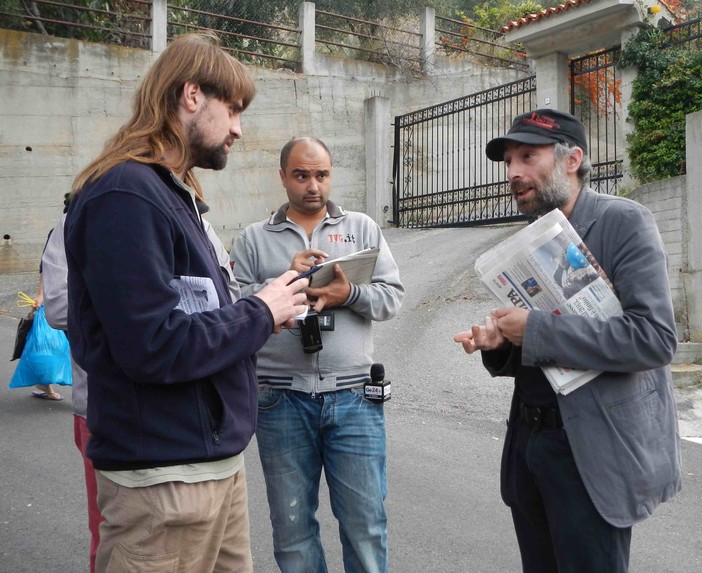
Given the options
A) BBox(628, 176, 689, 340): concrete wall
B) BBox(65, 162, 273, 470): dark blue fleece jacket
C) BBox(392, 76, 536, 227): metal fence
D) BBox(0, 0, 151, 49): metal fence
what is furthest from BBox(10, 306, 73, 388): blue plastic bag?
BBox(0, 0, 151, 49): metal fence

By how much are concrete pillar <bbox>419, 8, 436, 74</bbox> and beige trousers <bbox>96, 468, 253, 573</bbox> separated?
16296 mm

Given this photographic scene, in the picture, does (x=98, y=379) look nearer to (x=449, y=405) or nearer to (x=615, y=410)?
(x=615, y=410)

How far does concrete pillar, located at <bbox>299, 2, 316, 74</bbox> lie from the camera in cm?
1582

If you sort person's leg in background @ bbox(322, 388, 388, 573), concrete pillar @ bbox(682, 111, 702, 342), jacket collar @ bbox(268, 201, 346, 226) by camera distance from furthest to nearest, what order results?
concrete pillar @ bbox(682, 111, 702, 342)
jacket collar @ bbox(268, 201, 346, 226)
person's leg in background @ bbox(322, 388, 388, 573)

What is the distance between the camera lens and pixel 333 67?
634 inches

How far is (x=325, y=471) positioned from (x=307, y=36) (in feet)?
46.5

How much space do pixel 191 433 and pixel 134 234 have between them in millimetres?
535

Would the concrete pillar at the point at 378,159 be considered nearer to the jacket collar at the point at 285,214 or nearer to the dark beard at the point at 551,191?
the jacket collar at the point at 285,214

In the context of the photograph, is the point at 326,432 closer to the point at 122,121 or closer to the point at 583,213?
the point at 583,213

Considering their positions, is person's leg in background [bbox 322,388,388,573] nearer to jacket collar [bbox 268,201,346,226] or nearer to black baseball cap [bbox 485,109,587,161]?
jacket collar [bbox 268,201,346,226]

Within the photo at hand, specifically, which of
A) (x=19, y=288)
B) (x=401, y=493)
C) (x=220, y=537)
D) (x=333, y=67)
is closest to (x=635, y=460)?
(x=220, y=537)

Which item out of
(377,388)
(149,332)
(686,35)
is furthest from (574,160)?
(686,35)

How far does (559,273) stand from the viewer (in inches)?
94.0

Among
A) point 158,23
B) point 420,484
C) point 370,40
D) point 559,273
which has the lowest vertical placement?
point 420,484
